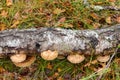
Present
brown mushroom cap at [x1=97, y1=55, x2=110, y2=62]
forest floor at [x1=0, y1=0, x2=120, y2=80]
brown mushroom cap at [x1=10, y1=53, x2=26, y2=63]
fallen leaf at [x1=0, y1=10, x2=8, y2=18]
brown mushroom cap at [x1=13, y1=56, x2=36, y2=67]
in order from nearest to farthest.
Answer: brown mushroom cap at [x1=10, y1=53, x2=26, y2=63] < brown mushroom cap at [x1=13, y1=56, x2=36, y2=67] < brown mushroom cap at [x1=97, y1=55, x2=110, y2=62] < forest floor at [x1=0, y1=0, x2=120, y2=80] < fallen leaf at [x1=0, y1=10, x2=8, y2=18]

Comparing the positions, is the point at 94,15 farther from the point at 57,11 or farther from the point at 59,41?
the point at 59,41

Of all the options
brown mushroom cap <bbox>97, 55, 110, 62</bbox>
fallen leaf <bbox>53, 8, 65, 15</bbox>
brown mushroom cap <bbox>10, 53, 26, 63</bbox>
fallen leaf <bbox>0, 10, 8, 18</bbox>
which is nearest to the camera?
brown mushroom cap <bbox>10, 53, 26, 63</bbox>

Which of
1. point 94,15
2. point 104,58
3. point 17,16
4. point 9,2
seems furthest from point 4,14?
point 104,58

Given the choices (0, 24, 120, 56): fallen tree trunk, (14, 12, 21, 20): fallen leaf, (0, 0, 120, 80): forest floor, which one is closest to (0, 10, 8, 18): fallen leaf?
(0, 0, 120, 80): forest floor

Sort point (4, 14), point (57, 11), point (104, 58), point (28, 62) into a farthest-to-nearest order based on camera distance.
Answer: point (57, 11) → point (4, 14) → point (104, 58) → point (28, 62)

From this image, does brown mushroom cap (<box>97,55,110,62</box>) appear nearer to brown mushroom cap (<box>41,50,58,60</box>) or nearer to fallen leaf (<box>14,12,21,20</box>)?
brown mushroom cap (<box>41,50,58,60</box>)

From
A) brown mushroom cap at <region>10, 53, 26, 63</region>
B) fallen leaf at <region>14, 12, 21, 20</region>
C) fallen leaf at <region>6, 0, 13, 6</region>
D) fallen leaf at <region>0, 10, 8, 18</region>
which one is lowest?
brown mushroom cap at <region>10, 53, 26, 63</region>

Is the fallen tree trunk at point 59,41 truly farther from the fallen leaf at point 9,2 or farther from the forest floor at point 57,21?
the fallen leaf at point 9,2
